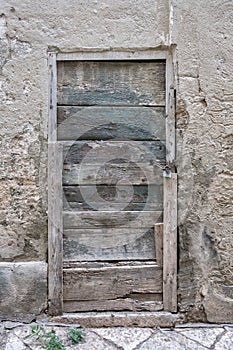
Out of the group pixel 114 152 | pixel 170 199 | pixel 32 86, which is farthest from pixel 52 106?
pixel 170 199

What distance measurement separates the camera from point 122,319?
8.43 ft

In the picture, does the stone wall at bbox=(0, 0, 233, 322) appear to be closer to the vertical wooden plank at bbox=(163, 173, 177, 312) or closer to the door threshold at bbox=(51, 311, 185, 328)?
the vertical wooden plank at bbox=(163, 173, 177, 312)

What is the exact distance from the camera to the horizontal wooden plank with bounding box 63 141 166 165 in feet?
8.45

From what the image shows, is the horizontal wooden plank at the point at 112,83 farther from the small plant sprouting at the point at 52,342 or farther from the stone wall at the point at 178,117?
the small plant sprouting at the point at 52,342

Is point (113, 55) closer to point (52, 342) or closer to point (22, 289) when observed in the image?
point (22, 289)

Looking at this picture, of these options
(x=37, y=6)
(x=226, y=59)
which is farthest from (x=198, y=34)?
(x=37, y=6)

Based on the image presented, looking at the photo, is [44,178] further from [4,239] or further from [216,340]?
[216,340]

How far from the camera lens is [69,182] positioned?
2578 mm

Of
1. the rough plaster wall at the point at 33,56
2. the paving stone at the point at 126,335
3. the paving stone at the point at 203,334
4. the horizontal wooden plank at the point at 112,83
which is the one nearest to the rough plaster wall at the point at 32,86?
the rough plaster wall at the point at 33,56

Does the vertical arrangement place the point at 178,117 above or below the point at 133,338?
above

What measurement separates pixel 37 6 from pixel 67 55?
0.33 m

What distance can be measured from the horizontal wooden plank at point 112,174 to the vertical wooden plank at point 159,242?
0.27 meters

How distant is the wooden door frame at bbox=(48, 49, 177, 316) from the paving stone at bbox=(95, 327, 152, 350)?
0.91ft

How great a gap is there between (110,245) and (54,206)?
419mm
